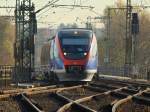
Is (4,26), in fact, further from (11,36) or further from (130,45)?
(130,45)

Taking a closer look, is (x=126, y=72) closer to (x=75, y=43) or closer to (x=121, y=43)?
(x=75, y=43)

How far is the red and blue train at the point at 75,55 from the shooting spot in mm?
25562

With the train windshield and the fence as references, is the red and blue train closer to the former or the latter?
the train windshield

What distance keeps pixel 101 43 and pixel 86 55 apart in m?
57.4

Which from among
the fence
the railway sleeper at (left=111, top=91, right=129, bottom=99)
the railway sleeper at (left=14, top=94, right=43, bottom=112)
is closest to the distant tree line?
the fence

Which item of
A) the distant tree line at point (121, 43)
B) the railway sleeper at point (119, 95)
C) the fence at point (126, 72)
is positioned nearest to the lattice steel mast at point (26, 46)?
the fence at point (126, 72)

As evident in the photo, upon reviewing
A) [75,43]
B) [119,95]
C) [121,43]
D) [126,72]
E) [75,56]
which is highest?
[121,43]

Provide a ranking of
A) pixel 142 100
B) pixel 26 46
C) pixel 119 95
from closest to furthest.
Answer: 1. pixel 142 100
2. pixel 119 95
3. pixel 26 46

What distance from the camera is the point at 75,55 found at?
25719 mm

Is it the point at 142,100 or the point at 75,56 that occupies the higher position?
the point at 75,56

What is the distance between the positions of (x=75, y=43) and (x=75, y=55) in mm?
718

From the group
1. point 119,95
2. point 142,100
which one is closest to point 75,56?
point 119,95

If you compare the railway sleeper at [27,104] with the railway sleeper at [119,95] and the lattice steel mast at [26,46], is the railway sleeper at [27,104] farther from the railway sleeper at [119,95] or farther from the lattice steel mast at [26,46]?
the lattice steel mast at [26,46]

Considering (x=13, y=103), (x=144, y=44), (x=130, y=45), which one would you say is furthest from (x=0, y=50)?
(x=13, y=103)
